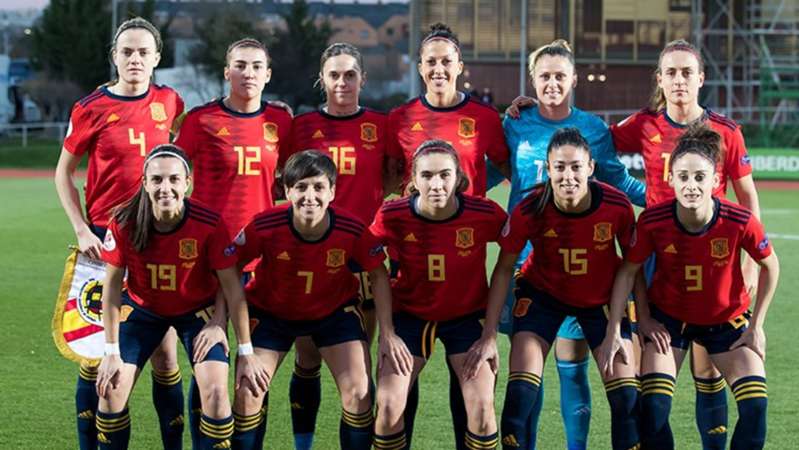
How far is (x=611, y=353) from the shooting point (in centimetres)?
454

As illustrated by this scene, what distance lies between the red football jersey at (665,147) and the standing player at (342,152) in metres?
1.10

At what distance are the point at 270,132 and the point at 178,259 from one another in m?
0.80

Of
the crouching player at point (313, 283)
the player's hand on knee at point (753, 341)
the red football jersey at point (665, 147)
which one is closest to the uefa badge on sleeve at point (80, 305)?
the crouching player at point (313, 283)

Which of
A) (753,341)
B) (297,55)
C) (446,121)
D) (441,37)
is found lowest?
(753,341)

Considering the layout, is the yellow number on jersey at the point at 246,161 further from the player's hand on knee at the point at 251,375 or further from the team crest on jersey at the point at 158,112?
the player's hand on knee at the point at 251,375

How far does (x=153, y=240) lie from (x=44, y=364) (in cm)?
274

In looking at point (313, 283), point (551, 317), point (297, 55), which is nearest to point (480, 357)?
point (551, 317)

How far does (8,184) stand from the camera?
20969 mm

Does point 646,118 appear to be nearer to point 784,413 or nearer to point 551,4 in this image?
point 784,413

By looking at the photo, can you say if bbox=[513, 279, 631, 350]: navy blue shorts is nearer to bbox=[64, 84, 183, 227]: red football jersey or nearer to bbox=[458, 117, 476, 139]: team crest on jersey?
bbox=[458, 117, 476, 139]: team crest on jersey

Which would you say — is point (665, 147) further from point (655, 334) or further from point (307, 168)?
point (307, 168)

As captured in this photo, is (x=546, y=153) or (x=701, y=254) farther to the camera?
(x=546, y=153)

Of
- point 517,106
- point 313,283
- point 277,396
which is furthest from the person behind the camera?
point 277,396

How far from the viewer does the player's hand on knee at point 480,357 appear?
15.1 ft
